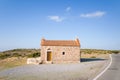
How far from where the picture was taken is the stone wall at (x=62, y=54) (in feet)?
110

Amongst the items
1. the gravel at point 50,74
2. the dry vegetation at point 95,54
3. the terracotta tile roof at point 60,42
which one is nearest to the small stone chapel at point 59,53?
the terracotta tile roof at point 60,42

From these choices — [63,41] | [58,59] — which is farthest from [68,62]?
[63,41]

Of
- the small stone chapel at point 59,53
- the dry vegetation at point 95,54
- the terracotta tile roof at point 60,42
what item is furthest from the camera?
the dry vegetation at point 95,54

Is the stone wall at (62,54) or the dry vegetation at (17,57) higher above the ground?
the stone wall at (62,54)

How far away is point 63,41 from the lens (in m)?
35.8

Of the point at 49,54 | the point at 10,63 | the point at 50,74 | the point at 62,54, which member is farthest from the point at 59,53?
the point at 50,74

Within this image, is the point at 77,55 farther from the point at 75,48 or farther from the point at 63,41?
the point at 63,41

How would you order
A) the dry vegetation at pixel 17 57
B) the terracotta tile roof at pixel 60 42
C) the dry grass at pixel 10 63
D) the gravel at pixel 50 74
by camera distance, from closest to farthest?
the gravel at pixel 50 74
the dry grass at pixel 10 63
the terracotta tile roof at pixel 60 42
the dry vegetation at pixel 17 57

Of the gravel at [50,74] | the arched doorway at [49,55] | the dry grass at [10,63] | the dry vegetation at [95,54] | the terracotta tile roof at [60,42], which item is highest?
the terracotta tile roof at [60,42]

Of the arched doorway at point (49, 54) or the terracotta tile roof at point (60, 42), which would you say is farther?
the terracotta tile roof at point (60, 42)

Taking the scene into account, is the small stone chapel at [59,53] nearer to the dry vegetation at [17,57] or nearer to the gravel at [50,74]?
the dry vegetation at [17,57]

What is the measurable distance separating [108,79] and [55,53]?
19.9 meters

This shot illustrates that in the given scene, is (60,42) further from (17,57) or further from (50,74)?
(17,57)

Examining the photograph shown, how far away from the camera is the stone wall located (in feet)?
110
